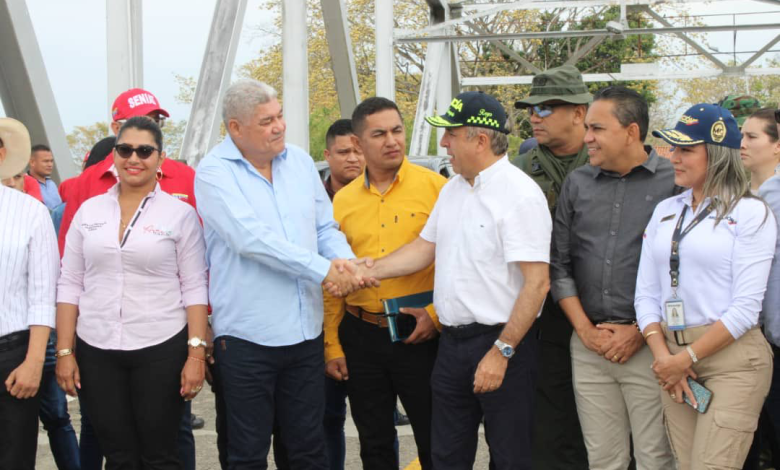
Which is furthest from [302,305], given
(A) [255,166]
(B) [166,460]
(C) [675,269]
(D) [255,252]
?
(C) [675,269]

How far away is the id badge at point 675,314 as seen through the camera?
11.2 feet

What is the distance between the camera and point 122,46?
6.46 m

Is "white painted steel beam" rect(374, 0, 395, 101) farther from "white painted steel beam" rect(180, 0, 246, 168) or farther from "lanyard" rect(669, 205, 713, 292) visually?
"lanyard" rect(669, 205, 713, 292)

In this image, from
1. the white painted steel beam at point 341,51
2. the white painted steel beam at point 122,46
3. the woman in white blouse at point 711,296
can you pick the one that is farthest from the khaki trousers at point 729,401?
the white painted steel beam at point 341,51

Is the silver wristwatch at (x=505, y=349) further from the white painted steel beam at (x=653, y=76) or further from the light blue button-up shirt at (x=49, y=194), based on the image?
the white painted steel beam at (x=653, y=76)

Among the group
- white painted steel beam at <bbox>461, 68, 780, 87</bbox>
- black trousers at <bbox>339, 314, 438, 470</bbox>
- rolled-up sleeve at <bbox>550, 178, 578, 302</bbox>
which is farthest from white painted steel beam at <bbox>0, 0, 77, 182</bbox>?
white painted steel beam at <bbox>461, 68, 780, 87</bbox>

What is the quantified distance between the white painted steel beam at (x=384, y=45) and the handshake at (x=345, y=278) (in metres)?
7.69

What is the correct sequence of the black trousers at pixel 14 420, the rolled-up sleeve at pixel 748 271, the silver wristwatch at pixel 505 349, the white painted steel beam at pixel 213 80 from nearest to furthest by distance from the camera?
the rolled-up sleeve at pixel 748 271, the silver wristwatch at pixel 505 349, the black trousers at pixel 14 420, the white painted steel beam at pixel 213 80

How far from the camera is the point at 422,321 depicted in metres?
4.04

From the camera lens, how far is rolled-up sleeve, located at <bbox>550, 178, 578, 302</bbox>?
390 cm

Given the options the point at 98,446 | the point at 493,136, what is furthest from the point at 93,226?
the point at 493,136

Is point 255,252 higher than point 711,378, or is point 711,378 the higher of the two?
point 255,252

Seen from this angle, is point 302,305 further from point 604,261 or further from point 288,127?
point 288,127

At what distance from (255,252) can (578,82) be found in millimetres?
1924
